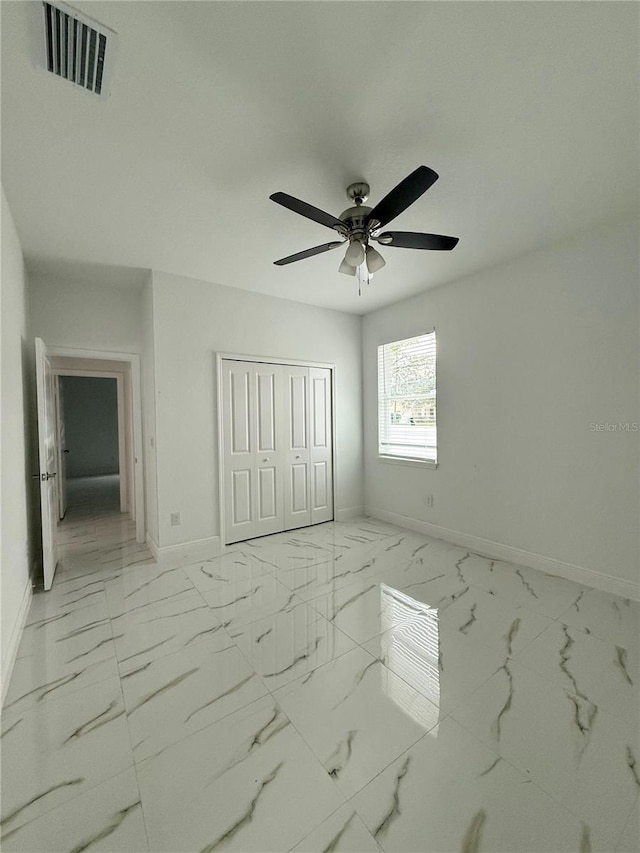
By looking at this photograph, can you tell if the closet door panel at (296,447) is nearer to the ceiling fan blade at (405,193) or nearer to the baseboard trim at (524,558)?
the baseboard trim at (524,558)

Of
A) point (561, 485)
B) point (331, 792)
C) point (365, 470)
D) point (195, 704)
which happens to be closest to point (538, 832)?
point (331, 792)

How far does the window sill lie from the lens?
412cm

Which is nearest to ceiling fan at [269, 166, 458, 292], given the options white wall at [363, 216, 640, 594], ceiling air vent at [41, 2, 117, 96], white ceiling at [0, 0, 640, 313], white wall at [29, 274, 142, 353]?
white ceiling at [0, 0, 640, 313]

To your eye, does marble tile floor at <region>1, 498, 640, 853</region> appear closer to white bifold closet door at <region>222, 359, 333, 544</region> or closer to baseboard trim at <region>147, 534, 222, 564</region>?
baseboard trim at <region>147, 534, 222, 564</region>

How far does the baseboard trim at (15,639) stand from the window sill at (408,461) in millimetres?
3777

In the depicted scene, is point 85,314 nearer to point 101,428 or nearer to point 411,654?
point 411,654

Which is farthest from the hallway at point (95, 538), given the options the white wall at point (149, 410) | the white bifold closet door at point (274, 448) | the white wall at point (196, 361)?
the white bifold closet door at point (274, 448)

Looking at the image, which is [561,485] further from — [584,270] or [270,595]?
[270,595]

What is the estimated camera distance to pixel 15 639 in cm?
216

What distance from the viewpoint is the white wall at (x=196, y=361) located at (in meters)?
3.54

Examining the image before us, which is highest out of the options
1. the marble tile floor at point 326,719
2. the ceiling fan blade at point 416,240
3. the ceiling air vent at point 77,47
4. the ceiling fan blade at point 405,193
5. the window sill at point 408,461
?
the ceiling air vent at point 77,47

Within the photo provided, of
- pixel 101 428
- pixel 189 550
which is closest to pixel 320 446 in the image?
pixel 189 550

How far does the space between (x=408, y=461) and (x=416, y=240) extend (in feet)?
9.07

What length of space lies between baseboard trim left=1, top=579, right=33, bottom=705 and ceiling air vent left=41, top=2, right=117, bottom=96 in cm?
282
